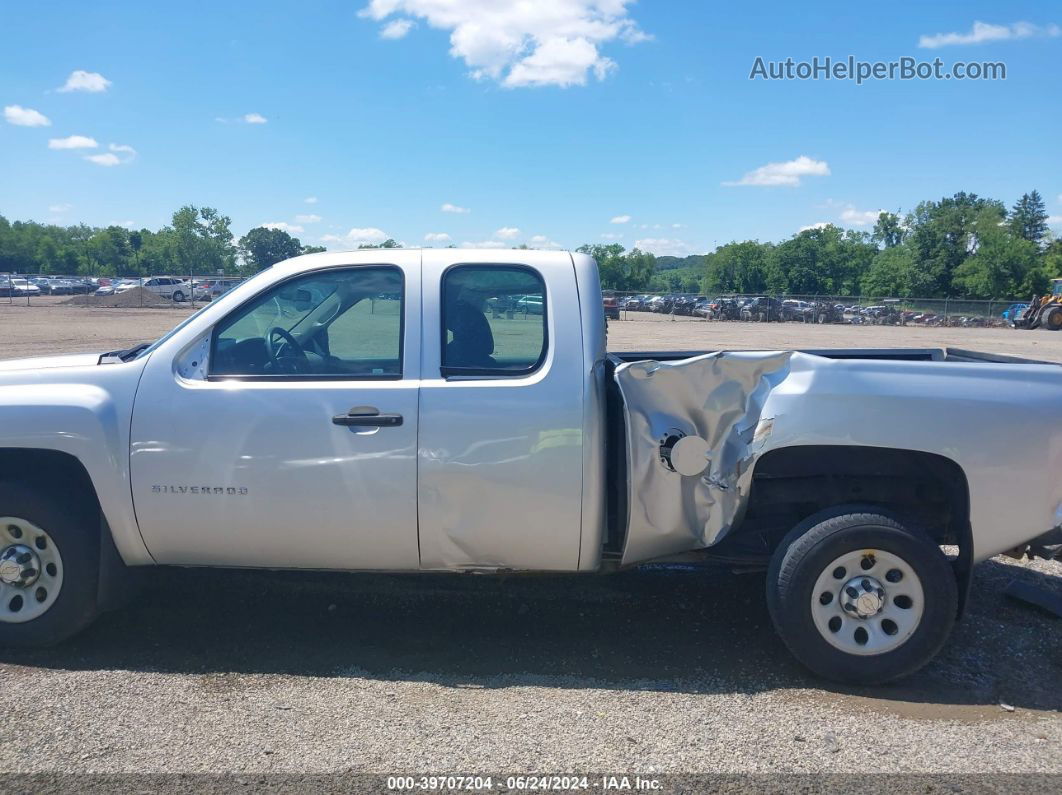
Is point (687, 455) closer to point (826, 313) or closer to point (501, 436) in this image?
point (501, 436)

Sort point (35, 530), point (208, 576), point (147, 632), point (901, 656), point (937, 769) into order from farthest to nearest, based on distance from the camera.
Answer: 1. point (208, 576)
2. point (147, 632)
3. point (35, 530)
4. point (901, 656)
5. point (937, 769)

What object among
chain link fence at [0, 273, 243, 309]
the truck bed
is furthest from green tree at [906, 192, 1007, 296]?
the truck bed

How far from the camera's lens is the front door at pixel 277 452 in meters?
3.78

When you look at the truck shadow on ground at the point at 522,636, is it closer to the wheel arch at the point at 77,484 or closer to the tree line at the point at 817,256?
the wheel arch at the point at 77,484

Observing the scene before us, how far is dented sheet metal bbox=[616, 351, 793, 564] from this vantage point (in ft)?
12.6

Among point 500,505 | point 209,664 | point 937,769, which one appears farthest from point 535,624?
point 937,769

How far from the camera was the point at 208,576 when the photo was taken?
507 cm

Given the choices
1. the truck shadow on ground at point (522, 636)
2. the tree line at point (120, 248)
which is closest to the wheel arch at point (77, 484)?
the truck shadow on ground at point (522, 636)

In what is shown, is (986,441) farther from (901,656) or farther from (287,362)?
(287,362)

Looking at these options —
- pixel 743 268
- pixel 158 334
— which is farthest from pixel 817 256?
pixel 158 334

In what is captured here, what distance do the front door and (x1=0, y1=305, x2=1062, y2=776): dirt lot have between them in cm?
54

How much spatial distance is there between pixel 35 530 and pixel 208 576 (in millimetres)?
1272

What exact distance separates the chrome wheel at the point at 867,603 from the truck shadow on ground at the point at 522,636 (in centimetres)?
25

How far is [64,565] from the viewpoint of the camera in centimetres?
392
